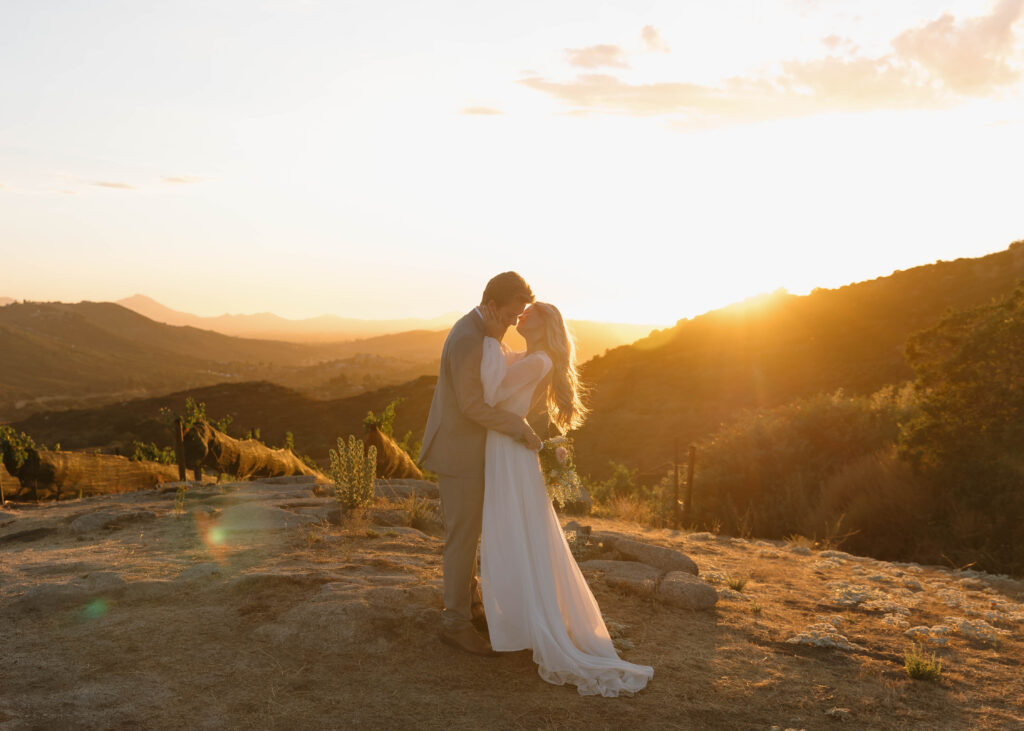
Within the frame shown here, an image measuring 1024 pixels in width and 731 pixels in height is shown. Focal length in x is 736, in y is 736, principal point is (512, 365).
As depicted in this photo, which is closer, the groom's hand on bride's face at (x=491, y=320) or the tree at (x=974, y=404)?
the groom's hand on bride's face at (x=491, y=320)

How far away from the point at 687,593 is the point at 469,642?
2.43 m

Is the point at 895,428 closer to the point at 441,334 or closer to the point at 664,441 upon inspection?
the point at 664,441

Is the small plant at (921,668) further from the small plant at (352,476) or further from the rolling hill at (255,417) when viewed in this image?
the rolling hill at (255,417)

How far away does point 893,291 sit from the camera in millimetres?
46250

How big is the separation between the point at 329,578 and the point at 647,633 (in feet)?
8.56

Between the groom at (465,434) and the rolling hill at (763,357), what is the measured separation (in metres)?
25.0

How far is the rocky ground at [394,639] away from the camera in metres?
4.17

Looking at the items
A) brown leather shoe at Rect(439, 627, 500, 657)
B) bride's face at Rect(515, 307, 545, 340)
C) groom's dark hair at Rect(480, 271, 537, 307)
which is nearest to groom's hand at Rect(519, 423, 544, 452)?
bride's face at Rect(515, 307, 545, 340)

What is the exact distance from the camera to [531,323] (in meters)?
4.68

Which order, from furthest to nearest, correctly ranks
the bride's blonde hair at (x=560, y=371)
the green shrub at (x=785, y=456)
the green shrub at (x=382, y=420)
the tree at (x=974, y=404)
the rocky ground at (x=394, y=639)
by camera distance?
the green shrub at (x=785, y=456) → the green shrub at (x=382, y=420) → the tree at (x=974, y=404) → the bride's blonde hair at (x=560, y=371) → the rocky ground at (x=394, y=639)

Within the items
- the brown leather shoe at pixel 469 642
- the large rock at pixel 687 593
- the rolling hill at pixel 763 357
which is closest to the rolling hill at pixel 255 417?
the rolling hill at pixel 763 357

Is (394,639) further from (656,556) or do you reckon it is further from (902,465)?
(902,465)

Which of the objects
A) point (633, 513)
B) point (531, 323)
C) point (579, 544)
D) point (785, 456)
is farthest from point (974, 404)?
point (531, 323)

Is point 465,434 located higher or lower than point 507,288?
lower
